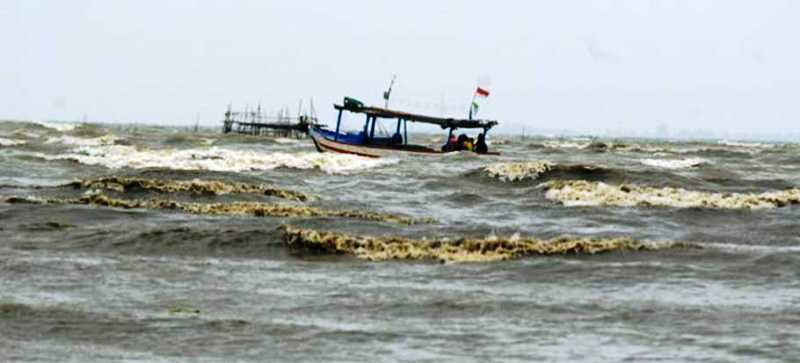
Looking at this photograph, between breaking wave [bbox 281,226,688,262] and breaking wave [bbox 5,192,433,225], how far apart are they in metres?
3.57

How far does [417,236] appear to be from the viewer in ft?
63.8

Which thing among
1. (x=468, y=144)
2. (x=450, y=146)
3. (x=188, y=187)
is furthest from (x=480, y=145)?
(x=188, y=187)

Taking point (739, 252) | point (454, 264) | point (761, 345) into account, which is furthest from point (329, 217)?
point (761, 345)

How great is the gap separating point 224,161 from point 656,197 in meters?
21.5

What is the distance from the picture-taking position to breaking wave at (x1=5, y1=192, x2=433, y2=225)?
22625mm

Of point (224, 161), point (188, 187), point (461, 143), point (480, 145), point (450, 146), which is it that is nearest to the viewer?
point (188, 187)

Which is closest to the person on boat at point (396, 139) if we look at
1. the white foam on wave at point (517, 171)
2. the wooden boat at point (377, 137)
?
the wooden boat at point (377, 137)

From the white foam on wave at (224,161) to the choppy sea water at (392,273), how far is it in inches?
389

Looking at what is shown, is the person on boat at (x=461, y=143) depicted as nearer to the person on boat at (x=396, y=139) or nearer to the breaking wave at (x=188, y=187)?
the person on boat at (x=396, y=139)

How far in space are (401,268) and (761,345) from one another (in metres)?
6.40

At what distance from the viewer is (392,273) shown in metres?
15.3

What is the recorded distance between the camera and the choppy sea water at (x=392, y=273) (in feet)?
34.1

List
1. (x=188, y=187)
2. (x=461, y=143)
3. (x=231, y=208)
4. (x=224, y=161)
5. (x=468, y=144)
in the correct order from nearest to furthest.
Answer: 1. (x=231, y=208)
2. (x=188, y=187)
3. (x=224, y=161)
4. (x=461, y=143)
5. (x=468, y=144)

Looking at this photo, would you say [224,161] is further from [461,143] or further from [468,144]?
[468,144]
